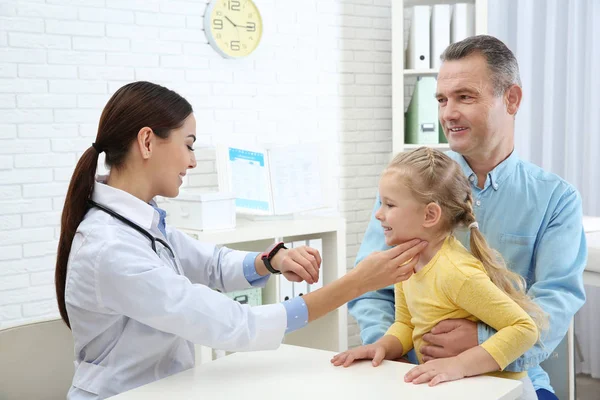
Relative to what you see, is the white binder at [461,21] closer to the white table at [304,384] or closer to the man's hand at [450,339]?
the man's hand at [450,339]

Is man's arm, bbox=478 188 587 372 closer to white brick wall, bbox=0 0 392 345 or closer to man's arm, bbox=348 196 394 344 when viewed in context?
man's arm, bbox=348 196 394 344

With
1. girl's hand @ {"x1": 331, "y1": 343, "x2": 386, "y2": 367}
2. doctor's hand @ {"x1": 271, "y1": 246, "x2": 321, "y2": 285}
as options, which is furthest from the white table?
doctor's hand @ {"x1": 271, "y1": 246, "x2": 321, "y2": 285}

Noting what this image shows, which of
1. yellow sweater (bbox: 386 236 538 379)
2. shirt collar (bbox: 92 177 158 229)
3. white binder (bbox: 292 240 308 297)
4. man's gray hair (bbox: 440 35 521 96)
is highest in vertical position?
man's gray hair (bbox: 440 35 521 96)

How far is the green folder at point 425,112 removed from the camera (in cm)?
439

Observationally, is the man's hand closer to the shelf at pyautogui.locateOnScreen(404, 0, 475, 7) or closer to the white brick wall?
the white brick wall

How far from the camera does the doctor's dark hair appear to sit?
168cm

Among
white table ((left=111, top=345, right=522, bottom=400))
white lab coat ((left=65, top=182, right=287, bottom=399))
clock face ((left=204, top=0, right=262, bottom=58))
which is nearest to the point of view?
white table ((left=111, top=345, right=522, bottom=400))

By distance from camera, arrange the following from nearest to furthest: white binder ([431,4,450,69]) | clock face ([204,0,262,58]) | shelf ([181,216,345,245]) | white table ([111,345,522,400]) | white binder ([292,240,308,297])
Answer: white table ([111,345,522,400])
shelf ([181,216,345,245])
white binder ([292,240,308,297])
clock face ([204,0,262,58])
white binder ([431,4,450,69])

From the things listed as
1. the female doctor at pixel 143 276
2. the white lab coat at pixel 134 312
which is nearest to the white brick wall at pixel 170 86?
the female doctor at pixel 143 276

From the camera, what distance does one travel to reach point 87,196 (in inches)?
66.5

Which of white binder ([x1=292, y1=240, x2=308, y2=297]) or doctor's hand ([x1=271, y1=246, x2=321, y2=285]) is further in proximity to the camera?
white binder ([x1=292, y1=240, x2=308, y2=297])

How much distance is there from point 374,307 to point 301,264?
324 mm

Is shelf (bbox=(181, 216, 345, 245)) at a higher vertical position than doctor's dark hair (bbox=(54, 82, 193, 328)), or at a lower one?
lower

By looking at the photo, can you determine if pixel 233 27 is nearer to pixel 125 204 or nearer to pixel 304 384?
pixel 125 204
